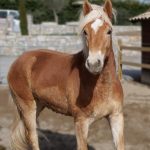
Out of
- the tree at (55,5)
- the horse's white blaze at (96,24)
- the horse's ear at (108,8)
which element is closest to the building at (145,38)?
the horse's ear at (108,8)

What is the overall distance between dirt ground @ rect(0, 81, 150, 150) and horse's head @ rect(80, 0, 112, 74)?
233 cm

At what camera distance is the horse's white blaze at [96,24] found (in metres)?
3.77

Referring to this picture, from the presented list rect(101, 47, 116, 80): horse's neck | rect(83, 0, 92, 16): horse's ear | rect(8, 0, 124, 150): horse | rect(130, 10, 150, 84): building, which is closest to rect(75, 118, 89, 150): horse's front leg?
rect(8, 0, 124, 150): horse

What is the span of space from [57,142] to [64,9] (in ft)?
115

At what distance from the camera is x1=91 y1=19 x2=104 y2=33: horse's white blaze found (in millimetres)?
3770

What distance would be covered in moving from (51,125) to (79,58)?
3.19 meters

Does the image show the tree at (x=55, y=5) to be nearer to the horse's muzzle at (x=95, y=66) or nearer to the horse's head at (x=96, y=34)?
the horse's head at (x=96, y=34)

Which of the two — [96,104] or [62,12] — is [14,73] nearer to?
[96,104]

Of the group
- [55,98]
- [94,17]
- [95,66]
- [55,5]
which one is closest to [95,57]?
[95,66]

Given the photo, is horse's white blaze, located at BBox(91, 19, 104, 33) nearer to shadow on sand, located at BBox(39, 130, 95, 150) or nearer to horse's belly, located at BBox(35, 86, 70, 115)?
horse's belly, located at BBox(35, 86, 70, 115)

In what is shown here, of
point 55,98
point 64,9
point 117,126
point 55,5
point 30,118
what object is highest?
point 55,98

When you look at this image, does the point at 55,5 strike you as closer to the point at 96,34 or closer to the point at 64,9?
the point at 64,9

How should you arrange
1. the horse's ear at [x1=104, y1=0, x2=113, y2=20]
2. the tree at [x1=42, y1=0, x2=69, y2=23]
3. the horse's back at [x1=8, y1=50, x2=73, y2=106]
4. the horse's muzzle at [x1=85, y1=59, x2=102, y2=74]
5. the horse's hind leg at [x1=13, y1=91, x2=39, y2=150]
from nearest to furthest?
the horse's muzzle at [x1=85, y1=59, x2=102, y2=74] < the horse's ear at [x1=104, y1=0, x2=113, y2=20] < the horse's back at [x1=8, y1=50, x2=73, y2=106] < the horse's hind leg at [x1=13, y1=91, x2=39, y2=150] < the tree at [x1=42, y1=0, x2=69, y2=23]

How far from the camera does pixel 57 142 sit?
6383mm
